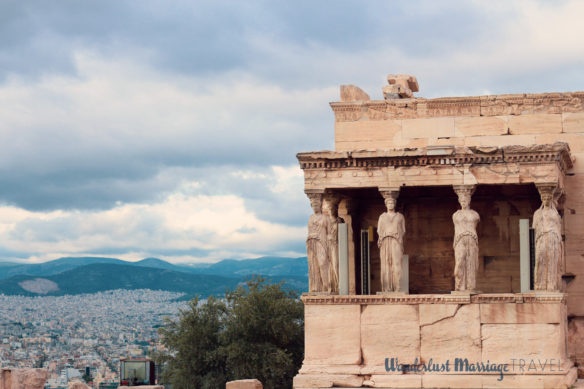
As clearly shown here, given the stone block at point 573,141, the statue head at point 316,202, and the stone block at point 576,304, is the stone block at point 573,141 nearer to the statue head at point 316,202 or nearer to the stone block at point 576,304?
the stone block at point 576,304

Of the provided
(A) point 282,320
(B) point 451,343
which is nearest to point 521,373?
(B) point 451,343

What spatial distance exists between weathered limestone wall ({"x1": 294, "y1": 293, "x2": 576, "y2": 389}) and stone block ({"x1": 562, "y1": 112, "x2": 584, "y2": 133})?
11.7 ft

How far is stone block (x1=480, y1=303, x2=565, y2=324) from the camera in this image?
21359mm

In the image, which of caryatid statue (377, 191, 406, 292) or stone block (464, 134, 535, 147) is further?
stone block (464, 134, 535, 147)

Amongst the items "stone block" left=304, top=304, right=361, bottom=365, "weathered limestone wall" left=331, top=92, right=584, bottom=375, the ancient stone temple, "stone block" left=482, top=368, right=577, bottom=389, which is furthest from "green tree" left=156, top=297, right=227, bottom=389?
"stone block" left=482, top=368, right=577, bottom=389

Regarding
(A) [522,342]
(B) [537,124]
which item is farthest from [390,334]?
(B) [537,124]

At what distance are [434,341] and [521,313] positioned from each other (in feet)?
4.99

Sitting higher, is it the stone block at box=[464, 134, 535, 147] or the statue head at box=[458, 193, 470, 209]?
the stone block at box=[464, 134, 535, 147]

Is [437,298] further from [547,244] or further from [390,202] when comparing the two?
[547,244]

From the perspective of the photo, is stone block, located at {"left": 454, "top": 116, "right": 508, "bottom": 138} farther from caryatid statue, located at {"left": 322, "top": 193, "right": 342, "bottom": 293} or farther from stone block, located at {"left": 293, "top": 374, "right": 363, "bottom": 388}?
stone block, located at {"left": 293, "top": 374, "right": 363, "bottom": 388}

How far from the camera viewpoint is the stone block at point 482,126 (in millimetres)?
23938

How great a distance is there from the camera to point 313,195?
22.4 m

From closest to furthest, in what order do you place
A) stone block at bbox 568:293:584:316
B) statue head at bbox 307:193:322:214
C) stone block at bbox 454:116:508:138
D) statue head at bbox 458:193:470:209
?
statue head at bbox 458:193:470:209 → statue head at bbox 307:193:322:214 → stone block at bbox 568:293:584:316 → stone block at bbox 454:116:508:138

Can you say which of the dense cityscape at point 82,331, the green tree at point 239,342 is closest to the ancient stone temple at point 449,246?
the dense cityscape at point 82,331
